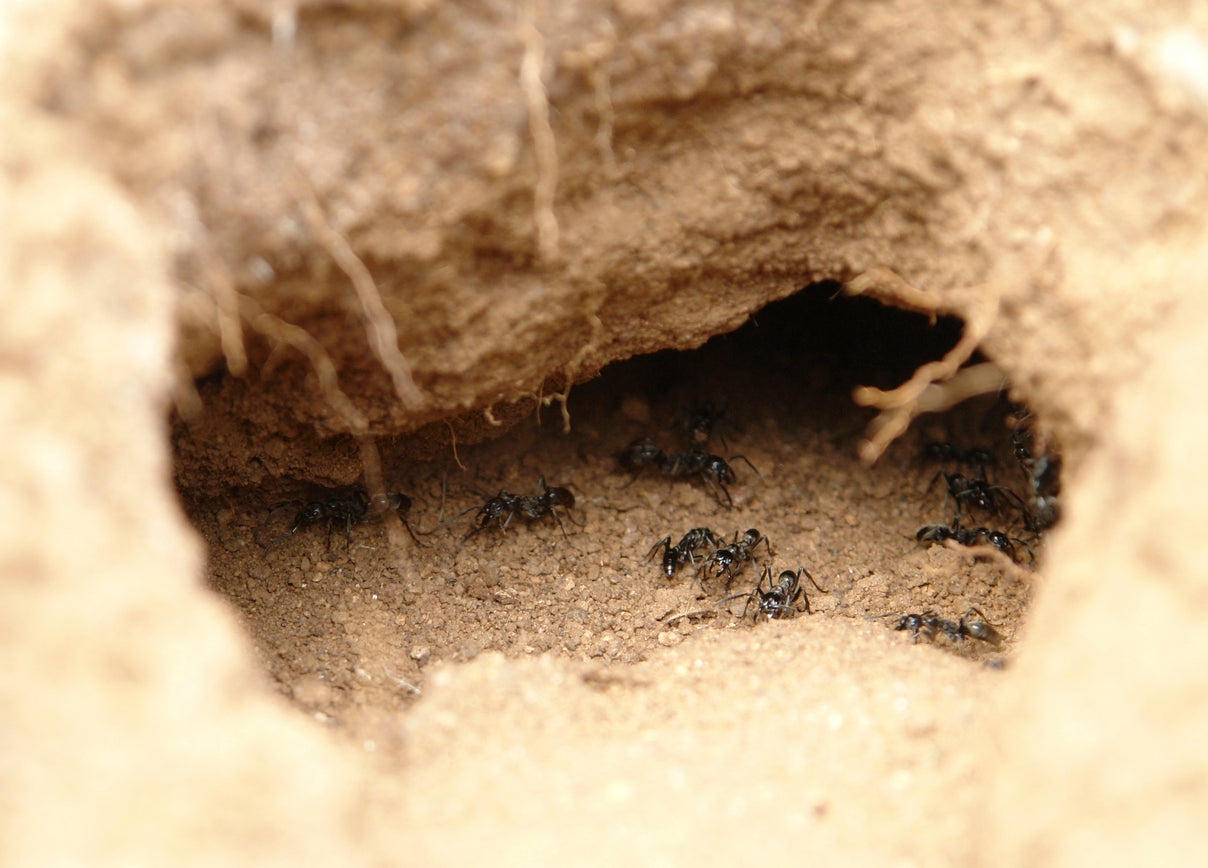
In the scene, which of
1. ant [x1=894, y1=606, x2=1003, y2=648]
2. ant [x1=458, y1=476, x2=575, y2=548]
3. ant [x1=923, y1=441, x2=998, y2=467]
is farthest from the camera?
ant [x1=923, y1=441, x2=998, y2=467]

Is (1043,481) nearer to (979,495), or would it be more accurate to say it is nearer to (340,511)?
(979,495)

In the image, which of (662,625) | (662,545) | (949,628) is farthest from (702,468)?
(949,628)

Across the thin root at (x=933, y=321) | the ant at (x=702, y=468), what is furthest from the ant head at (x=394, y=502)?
the thin root at (x=933, y=321)

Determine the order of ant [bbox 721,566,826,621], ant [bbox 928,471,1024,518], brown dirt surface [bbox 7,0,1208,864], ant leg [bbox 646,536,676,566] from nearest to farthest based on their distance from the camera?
brown dirt surface [bbox 7,0,1208,864] < ant [bbox 721,566,826,621] < ant leg [bbox 646,536,676,566] < ant [bbox 928,471,1024,518]

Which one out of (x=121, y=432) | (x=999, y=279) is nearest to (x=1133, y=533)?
(x=999, y=279)

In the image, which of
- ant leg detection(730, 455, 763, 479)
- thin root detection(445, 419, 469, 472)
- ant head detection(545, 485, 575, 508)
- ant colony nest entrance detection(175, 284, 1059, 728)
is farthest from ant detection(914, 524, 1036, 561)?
thin root detection(445, 419, 469, 472)

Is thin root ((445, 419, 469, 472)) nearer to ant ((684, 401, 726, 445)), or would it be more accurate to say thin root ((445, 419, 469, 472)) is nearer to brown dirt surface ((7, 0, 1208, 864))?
brown dirt surface ((7, 0, 1208, 864))

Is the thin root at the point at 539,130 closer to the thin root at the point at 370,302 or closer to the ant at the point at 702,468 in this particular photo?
the thin root at the point at 370,302

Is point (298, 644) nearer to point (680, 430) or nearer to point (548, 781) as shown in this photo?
point (548, 781)
